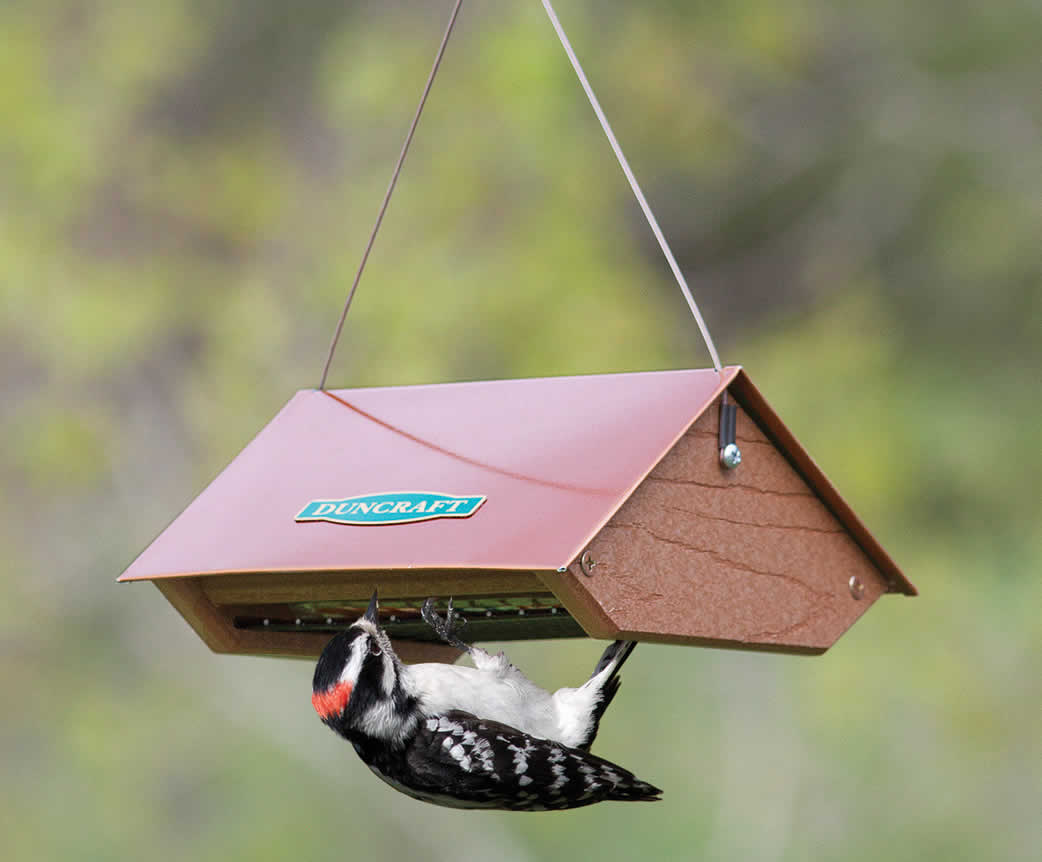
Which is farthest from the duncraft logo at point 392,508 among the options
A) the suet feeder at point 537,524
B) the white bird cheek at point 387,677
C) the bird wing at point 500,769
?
the bird wing at point 500,769

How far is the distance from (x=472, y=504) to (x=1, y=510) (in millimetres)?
7350

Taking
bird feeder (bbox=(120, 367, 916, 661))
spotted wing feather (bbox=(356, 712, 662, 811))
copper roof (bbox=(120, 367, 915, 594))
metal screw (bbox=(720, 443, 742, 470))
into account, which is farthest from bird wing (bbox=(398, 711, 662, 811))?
metal screw (bbox=(720, 443, 742, 470))

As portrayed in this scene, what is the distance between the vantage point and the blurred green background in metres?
9.27

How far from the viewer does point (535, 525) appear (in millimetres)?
3703

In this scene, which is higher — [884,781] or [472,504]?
[472,504]

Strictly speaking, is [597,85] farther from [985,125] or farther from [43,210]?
[43,210]

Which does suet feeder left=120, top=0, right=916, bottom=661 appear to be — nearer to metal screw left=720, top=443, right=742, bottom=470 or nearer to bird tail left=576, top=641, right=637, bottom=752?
metal screw left=720, top=443, right=742, bottom=470

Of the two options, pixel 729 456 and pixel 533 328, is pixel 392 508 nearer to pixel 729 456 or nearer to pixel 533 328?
pixel 729 456

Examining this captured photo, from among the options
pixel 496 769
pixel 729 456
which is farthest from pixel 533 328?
pixel 496 769

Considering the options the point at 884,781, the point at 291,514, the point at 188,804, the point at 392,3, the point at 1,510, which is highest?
the point at 392,3

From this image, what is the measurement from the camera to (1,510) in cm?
1069

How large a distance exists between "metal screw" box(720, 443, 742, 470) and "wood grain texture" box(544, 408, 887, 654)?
0.02 m

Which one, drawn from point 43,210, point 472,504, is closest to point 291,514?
point 472,504

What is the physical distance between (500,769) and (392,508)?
0.56 m
